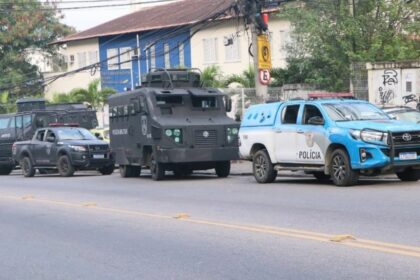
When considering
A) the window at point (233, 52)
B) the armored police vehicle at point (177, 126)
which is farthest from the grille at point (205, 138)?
the window at point (233, 52)

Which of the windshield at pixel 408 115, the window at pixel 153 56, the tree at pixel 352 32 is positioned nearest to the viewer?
the windshield at pixel 408 115

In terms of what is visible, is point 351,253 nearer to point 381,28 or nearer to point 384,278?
point 384,278

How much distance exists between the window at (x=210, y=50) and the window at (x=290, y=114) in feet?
107

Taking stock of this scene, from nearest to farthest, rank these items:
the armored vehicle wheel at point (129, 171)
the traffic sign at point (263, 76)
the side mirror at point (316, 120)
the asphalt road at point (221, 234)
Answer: the asphalt road at point (221, 234) < the side mirror at point (316, 120) < the armored vehicle wheel at point (129, 171) < the traffic sign at point (263, 76)

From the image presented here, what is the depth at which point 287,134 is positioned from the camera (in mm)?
16734

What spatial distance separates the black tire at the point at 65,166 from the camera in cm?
2475

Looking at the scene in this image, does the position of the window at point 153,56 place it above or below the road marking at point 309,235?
above

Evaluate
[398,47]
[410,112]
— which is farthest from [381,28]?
[410,112]

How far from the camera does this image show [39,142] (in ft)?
85.9

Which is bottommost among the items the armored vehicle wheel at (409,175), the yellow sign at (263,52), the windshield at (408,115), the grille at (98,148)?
the armored vehicle wheel at (409,175)

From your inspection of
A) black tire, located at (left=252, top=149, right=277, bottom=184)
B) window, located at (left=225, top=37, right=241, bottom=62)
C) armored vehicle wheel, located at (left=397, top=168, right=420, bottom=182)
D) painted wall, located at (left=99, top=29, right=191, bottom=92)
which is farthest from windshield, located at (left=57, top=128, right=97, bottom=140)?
painted wall, located at (left=99, top=29, right=191, bottom=92)

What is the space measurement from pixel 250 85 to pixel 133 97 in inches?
640

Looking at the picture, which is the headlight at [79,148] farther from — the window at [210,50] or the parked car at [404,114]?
the window at [210,50]

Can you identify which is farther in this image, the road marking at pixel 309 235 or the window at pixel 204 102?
the window at pixel 204 102
